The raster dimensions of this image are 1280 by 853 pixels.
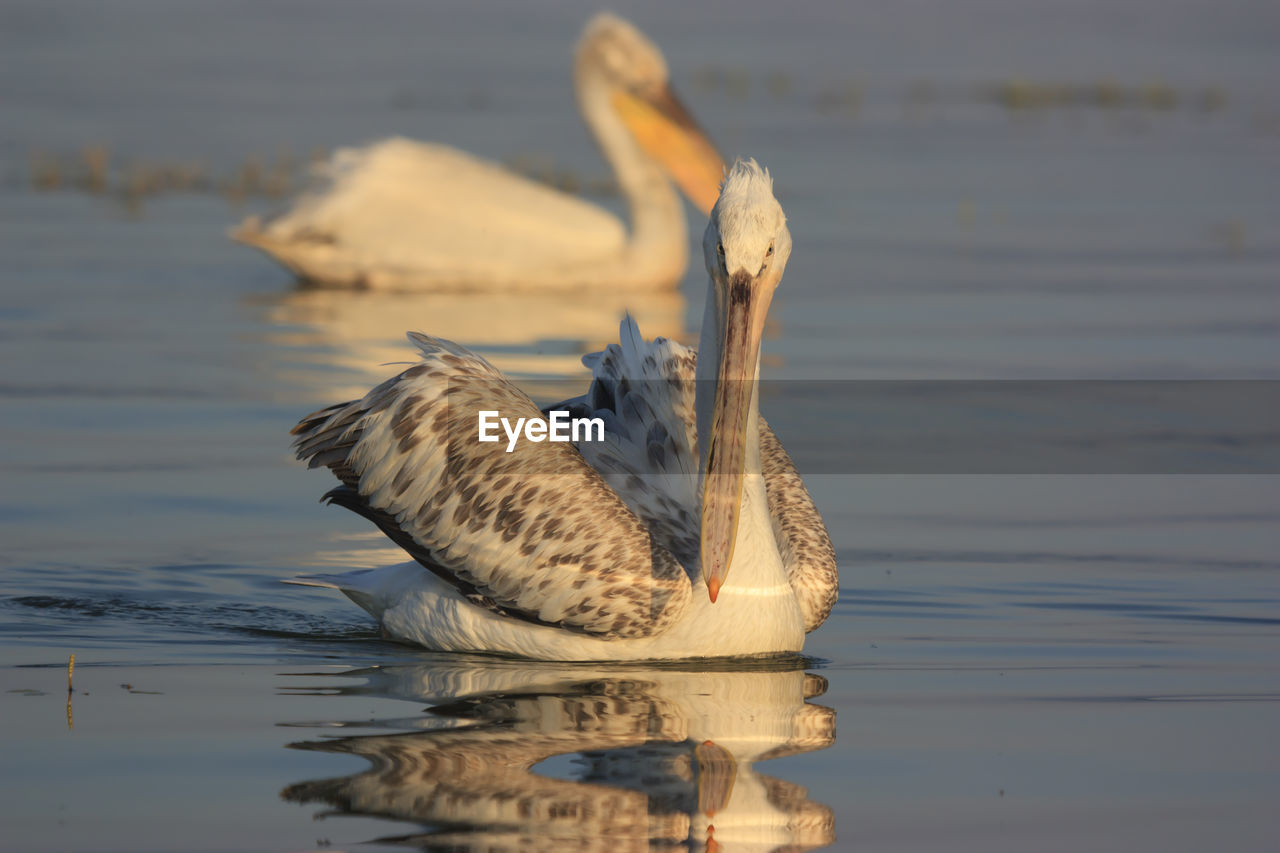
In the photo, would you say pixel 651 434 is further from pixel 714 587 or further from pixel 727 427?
pixel 714 587

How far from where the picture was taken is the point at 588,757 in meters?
5.22

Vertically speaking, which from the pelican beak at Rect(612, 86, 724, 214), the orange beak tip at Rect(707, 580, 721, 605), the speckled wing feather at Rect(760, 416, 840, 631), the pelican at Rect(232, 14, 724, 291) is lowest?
the orange beak tip at Rect(707, 580, 721, 605)

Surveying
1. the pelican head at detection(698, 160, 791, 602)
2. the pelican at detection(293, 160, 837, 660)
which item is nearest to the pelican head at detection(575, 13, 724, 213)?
the pelican at detection(293, 160, 837, 660)

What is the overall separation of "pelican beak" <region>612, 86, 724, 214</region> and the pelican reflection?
27.2ft

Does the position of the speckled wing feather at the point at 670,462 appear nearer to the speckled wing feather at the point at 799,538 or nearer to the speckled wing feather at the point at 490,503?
the speckled wing feather at the point at 799,538

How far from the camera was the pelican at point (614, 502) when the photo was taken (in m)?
6.23

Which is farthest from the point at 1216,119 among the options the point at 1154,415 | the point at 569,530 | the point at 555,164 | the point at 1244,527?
the point at 569,530

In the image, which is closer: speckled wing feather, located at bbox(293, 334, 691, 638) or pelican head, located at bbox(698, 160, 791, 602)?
pelican head, located at bbox(698, 160, 791, 602)

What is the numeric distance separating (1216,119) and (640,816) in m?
19.6

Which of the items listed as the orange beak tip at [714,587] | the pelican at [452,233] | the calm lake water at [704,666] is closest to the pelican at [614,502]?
the orange beak tip at [714,587]

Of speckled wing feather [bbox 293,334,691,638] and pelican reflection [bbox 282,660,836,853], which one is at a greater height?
speckled wing feather [bbox 293,334,691,638]

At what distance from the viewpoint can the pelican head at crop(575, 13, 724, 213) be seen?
14430 millimetres

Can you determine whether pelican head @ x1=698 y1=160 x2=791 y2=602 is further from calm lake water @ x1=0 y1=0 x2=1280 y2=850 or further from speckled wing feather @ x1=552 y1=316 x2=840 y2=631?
calm lake water @ x1=0 y1=0 x2=1280 y2=850

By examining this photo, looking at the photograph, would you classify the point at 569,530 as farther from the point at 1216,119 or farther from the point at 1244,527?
the point at 1216,119
